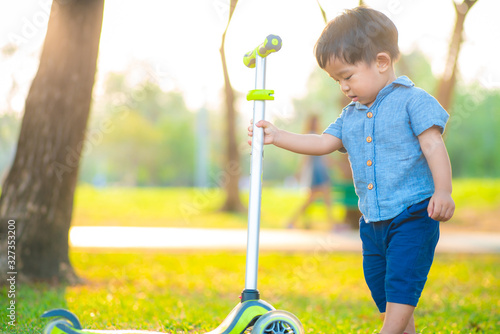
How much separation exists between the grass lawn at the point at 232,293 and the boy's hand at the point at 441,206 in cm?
103

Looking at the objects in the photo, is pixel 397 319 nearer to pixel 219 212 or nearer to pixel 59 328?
pixel 59 328

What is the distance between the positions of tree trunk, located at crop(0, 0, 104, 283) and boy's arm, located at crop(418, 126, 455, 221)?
8.86 feet

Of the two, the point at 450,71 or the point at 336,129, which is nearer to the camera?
the point at 336,129

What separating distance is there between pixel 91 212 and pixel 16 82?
4.22 m

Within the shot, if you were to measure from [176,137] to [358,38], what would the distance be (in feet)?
94.7

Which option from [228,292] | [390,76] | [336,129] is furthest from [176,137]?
[390,76]

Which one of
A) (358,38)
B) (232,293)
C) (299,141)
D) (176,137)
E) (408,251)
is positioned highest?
(176,137)

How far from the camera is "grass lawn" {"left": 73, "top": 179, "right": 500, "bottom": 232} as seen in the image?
10.1m

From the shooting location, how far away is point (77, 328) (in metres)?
2.00

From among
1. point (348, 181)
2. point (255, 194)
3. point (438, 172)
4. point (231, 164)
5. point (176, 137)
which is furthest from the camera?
point (176, 137)

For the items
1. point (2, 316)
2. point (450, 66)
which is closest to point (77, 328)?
point (2, 316)

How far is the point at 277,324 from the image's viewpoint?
201 cm

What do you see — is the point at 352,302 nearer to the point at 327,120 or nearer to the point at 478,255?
the point at 478,255

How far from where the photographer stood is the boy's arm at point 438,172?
2.01m
